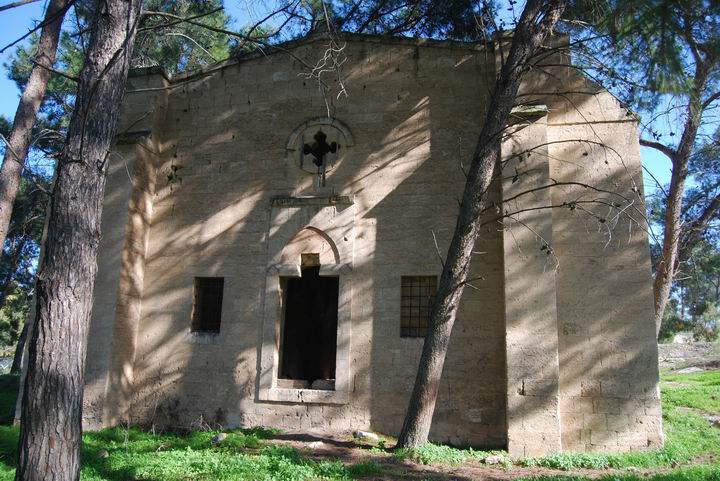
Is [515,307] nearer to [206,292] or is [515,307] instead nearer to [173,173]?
[206,292]

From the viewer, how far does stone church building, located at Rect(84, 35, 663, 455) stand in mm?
8688

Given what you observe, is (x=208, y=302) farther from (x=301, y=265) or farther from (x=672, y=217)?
(x=672, y=217)

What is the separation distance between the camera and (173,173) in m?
11.3

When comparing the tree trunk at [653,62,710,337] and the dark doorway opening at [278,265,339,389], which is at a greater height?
the tree trunk at [653,62,710,337]

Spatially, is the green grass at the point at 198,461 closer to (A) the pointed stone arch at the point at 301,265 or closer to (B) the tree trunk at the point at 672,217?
(A) the pointed stone arch at the point at 301,265

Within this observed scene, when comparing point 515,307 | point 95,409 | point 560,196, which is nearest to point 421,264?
point 515,307

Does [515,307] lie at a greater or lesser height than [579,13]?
lesser

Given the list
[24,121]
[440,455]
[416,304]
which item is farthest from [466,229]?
[24,121]

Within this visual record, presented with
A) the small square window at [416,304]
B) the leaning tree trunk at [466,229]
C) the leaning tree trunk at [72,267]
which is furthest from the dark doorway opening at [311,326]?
the leaning tree trunk at [72,267]

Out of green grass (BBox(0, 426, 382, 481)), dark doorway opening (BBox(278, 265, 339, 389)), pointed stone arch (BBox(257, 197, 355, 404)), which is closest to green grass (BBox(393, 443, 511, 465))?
green grass (BBox(0, 426, 382, 481))

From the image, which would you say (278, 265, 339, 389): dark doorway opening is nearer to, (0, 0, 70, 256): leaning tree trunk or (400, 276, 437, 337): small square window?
(400, 276, 437, 337): small square window

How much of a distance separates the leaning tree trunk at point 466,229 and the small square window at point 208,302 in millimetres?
4432

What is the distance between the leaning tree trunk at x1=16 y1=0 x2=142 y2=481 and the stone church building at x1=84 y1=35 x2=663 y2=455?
454 cm

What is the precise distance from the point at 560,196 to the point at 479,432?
4.06 m
